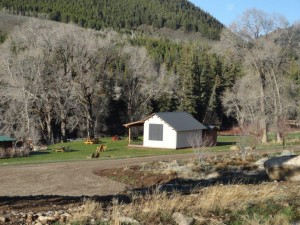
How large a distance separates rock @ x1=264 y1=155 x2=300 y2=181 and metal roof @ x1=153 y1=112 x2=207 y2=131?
24184 millimetres

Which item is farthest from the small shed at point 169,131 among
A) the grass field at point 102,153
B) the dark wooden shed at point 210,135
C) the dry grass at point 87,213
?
the dry grass at point 87,213

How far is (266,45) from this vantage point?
139 ft

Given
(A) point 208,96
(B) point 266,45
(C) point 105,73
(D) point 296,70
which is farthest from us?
(D) point 296,70

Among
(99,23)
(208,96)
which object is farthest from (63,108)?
(99,23)

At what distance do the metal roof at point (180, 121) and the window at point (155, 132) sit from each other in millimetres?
885

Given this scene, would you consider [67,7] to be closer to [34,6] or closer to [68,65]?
[34,6]

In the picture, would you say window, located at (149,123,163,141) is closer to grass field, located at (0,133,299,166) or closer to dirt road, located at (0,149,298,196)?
grass field, located at (0,133,299,166)

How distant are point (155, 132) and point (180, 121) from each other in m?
2.56

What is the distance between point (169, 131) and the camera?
136ft

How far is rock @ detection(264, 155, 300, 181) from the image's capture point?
16.0m

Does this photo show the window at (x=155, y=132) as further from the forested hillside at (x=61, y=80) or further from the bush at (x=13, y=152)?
the forested hillside at (x=61, y=80)

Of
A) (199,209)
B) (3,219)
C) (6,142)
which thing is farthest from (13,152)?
(199,209)

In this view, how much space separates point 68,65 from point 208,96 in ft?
105

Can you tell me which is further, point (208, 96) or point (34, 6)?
point (34, 6)
